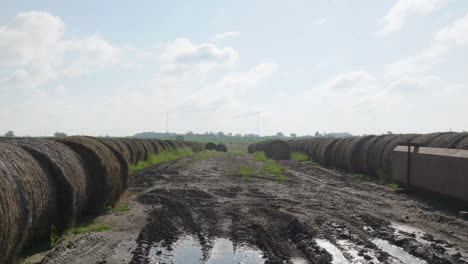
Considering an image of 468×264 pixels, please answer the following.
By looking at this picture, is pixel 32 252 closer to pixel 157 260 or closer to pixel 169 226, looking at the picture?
pixel 157 260

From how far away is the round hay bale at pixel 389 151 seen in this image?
1490cm

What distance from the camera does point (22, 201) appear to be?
544cm

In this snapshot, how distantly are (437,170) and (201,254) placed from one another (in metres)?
7.26

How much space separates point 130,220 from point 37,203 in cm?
223

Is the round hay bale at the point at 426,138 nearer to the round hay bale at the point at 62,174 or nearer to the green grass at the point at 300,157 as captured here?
the round hay bale at the point at 62,174

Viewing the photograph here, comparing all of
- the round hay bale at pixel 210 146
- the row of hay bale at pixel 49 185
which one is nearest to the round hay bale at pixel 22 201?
the row of hay bale at pixel 49 185

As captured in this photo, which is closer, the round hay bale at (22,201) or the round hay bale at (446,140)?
the round hay bale at (22,201)

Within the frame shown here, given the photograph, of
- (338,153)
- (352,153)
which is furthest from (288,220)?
(338,153)

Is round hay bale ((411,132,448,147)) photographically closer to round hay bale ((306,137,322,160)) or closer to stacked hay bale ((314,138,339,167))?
stacked hay bale ((314,138,339,167))

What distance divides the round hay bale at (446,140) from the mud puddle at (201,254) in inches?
339

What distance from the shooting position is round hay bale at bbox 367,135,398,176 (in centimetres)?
1602

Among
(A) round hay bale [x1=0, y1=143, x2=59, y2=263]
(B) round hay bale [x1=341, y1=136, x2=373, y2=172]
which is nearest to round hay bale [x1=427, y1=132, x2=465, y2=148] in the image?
(B) round hay bale [x1=341, y1=136, x2=373, y2=172]

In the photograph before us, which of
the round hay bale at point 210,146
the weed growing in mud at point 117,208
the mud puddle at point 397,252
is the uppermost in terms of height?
the round hay bale at point 210,146

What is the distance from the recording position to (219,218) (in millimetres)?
7977
